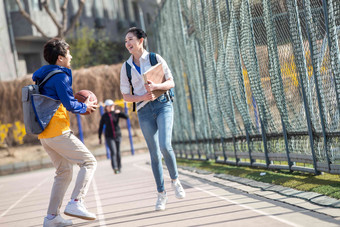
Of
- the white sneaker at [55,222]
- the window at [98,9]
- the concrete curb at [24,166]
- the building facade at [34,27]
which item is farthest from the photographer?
the window at [98,9]

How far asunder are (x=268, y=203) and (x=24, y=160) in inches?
818

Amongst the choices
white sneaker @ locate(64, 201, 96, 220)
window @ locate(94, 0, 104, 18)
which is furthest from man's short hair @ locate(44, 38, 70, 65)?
window @ locate(94, 0, 104, 18)

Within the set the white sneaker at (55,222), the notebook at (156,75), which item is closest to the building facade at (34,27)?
the notebook at (156,75)

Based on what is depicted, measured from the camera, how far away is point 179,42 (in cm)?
1527

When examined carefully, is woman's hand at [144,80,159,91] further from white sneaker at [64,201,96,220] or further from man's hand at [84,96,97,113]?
white sneaker at [64,201,96,220]

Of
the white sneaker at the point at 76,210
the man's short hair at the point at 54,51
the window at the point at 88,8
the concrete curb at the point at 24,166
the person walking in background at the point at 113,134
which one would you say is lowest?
the white sneaker at the point at 76,210

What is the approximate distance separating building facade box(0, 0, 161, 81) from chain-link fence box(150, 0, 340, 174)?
16.0m

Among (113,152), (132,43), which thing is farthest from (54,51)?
(113,152)

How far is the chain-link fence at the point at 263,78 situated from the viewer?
713cm

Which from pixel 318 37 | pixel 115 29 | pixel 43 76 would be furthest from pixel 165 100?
pixel 115 29

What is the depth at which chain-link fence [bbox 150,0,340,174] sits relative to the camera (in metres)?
7.13

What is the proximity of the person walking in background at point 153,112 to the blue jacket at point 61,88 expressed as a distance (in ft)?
2.22

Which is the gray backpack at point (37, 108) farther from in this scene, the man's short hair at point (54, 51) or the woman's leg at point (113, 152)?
the woman's leg at point (113, 152)

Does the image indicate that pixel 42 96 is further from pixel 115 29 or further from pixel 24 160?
pixel 115 29
